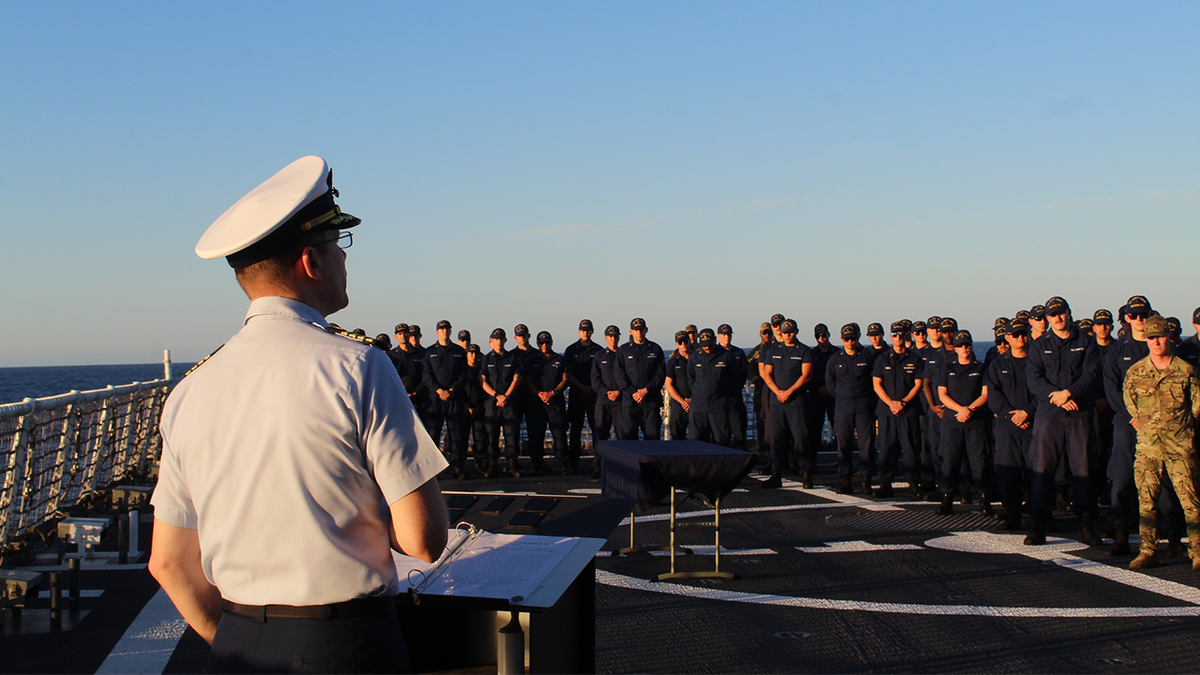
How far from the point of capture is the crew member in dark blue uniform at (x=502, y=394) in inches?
601

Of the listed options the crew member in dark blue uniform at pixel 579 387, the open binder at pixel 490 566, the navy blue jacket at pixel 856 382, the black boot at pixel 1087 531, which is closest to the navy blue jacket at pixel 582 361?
the crew member in dark blue uniform at pixel 579 387

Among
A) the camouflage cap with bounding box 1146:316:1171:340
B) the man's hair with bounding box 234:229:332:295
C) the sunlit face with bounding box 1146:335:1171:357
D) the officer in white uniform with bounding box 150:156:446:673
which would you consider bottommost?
the officer in white uniform with bounding box 150:156:446:673

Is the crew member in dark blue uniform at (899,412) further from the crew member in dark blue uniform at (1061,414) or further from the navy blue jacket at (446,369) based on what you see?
the navy blue jacket at (446,369)

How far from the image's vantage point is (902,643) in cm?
572

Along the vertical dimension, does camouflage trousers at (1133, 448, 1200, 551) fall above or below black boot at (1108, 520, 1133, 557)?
above

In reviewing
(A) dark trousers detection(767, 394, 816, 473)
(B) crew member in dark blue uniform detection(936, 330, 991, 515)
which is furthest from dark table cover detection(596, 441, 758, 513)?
(A) dark trousers detection(767, 394, 816, 473)

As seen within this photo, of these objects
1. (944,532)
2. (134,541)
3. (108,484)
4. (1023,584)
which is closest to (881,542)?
(944,532)

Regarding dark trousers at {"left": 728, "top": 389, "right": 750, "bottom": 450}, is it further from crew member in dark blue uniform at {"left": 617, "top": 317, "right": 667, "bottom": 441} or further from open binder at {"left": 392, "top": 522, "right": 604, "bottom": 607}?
open binder at {"left": 392, "top": 522, "right": 604, "bottom": 607}

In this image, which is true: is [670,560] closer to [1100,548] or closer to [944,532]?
[944,532]

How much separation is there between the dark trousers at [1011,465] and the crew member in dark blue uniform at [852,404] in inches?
104

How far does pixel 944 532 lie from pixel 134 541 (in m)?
7.62

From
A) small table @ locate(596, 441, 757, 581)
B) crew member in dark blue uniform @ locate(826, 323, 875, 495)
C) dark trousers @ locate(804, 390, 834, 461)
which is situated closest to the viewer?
small table @ locate(596, 441, 757, 581)

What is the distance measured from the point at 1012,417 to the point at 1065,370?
886 mm

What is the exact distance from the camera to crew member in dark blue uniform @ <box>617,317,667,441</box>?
14.7 metres
